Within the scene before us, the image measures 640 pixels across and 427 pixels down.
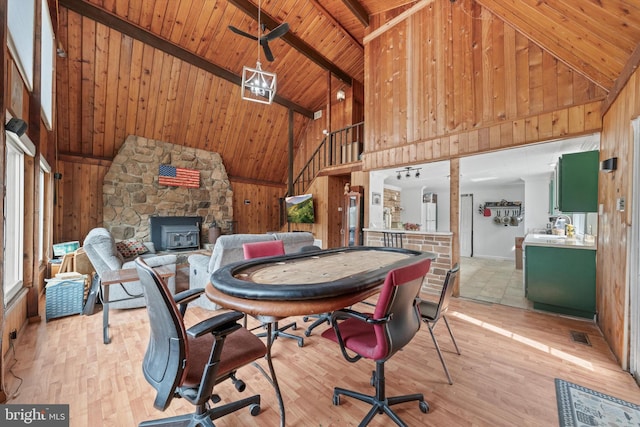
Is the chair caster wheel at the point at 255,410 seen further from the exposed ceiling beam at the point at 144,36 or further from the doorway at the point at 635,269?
the exposed ceiling beam at the point at 144,36

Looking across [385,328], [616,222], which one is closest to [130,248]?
[385,328]

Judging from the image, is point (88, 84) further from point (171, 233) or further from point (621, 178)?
point (621, 178)

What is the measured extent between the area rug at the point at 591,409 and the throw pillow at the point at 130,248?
6214 mm

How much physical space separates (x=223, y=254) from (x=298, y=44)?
5171 mm

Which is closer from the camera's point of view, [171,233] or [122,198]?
[122,198]

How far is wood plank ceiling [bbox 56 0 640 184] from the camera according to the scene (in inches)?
118

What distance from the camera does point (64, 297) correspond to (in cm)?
296

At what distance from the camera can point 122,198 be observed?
548 centimetres

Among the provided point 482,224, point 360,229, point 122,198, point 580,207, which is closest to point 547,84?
point 580,207

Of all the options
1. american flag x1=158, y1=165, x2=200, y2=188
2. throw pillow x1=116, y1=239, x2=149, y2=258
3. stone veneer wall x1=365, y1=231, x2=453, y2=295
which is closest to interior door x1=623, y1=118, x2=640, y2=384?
stone veneer wall x1=365, y1=231, x2=453, y2=295

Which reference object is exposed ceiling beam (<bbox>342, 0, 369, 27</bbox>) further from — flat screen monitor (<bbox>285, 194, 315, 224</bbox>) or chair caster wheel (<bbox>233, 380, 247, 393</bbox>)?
chair caster wheel (<bbox>233, 380, 247, 393</bbox>)

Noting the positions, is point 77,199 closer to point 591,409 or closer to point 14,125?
point 14,125

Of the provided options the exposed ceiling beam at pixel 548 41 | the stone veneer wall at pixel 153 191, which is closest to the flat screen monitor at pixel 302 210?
the stone veneer wall at pixel 153 191

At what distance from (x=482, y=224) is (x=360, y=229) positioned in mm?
4270
